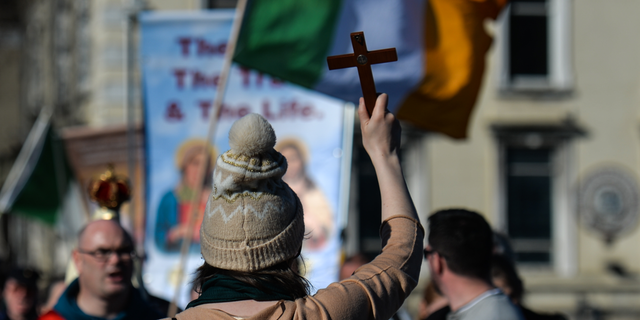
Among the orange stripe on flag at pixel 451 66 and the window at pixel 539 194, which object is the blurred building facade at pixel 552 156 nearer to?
the window at pixel 539 194

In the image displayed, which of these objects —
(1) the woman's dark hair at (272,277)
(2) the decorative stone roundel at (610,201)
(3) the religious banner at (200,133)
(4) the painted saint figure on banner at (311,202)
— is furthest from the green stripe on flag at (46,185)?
(2) the decorative stone roundel at (610,201)

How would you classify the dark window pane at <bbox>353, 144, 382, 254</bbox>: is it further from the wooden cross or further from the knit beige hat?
the knit beige hat

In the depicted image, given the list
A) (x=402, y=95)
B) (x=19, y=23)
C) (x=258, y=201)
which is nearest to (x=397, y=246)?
(x=258, y=201)

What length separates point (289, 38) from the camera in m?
4.25

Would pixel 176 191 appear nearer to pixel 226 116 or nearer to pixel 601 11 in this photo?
pixel 226 116

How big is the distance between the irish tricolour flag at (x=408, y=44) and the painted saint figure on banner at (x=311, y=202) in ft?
2.62

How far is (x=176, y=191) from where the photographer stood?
4973 millimetres

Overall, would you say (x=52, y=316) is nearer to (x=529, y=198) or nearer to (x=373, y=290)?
(x=373, y=290)

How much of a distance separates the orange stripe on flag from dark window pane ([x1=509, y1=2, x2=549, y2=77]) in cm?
802

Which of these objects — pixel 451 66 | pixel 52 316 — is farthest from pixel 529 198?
pixel 52 316

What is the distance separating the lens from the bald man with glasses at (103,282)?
3.07 m

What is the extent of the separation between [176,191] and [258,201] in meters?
3.46

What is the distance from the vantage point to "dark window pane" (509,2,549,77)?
12.1 meters

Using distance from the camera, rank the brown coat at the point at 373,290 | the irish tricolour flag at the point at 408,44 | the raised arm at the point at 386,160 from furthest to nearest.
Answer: the irish tricolour flag at the point at 408,44, the raised arm at the point at 386,160, the brown coat at the point at 373,290
